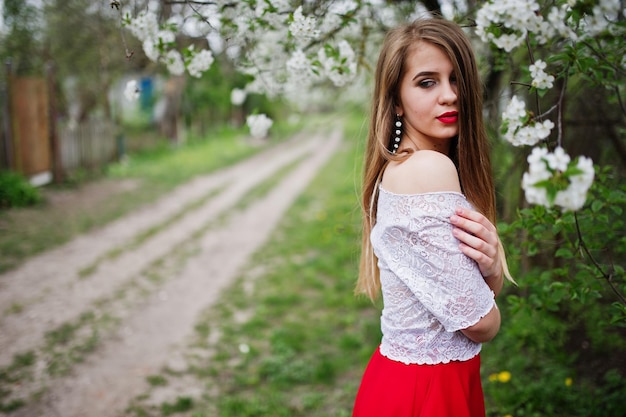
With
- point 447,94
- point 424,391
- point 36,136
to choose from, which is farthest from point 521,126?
point 36,136

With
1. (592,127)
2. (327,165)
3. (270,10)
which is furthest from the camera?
(327,165)

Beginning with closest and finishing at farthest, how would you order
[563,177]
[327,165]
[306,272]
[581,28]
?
1. [563,177]
2. [581,28]
3. [306,272]
4. [327,165]

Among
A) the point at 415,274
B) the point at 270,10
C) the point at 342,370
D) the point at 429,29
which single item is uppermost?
the point at 270,10

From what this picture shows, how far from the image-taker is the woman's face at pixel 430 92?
1580 millimetres

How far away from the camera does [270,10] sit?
2266 mm

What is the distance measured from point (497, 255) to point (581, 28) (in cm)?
103

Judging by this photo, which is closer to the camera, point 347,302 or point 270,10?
point 270,10

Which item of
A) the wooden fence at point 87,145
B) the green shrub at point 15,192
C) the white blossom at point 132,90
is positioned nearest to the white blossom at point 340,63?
the white blossom at point 132,90

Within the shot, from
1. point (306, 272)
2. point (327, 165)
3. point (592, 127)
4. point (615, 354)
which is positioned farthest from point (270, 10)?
point (327, 165)

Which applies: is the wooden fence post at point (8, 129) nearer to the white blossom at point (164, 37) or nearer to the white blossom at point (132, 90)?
the white blossom at point (132, 90)

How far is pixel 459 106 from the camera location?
1.59 meters

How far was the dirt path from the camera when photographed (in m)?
3.59

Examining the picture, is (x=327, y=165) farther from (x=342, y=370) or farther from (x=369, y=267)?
(x=369, y=267)

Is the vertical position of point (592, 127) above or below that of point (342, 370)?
above
